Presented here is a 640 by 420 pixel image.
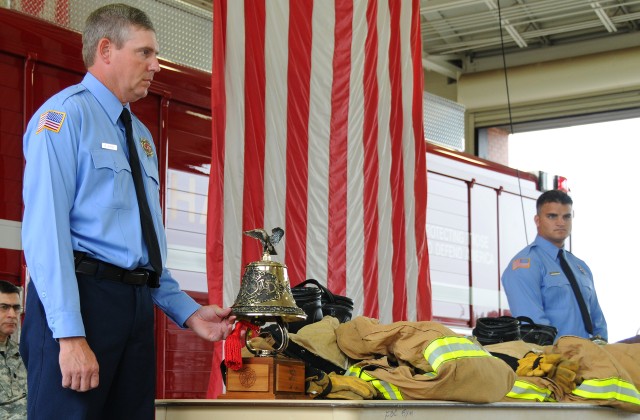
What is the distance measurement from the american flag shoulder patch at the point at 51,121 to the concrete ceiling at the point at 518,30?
6.82 meters

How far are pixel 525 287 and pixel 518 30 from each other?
6.01m

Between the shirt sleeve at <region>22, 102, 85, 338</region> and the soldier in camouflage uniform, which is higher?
the shirt sleeve at <region>22, 102, 85, 338</region>

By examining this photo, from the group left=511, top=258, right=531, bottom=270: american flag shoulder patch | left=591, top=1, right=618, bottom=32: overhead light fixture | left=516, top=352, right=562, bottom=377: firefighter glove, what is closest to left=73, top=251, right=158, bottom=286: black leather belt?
left=516, top=352, right=562, bottom=377: firefighter glove

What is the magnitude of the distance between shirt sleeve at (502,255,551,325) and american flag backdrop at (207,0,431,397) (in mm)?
650

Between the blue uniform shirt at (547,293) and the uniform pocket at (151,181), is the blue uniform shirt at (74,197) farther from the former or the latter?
the blue uniform shirt at (547,293)

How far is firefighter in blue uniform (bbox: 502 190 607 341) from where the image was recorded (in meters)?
4.88

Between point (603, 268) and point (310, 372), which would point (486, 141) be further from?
point (310, 372)

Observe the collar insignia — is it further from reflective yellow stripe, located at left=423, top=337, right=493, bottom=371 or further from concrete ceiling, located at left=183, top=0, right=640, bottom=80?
concrete ceiling, located at left=183, top=0, right=640, bottom=80

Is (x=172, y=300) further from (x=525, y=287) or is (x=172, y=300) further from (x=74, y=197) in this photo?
(x=525, y=287)

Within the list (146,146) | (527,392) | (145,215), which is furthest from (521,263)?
(145,215)

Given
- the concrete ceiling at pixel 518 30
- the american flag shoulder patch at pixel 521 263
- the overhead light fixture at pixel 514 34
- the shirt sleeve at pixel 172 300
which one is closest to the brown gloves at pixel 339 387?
the shirt sleeve at pixel 172 300

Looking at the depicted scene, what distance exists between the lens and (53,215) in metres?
2.17

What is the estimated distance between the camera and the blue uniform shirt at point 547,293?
192 inches

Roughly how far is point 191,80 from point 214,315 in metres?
2.54
